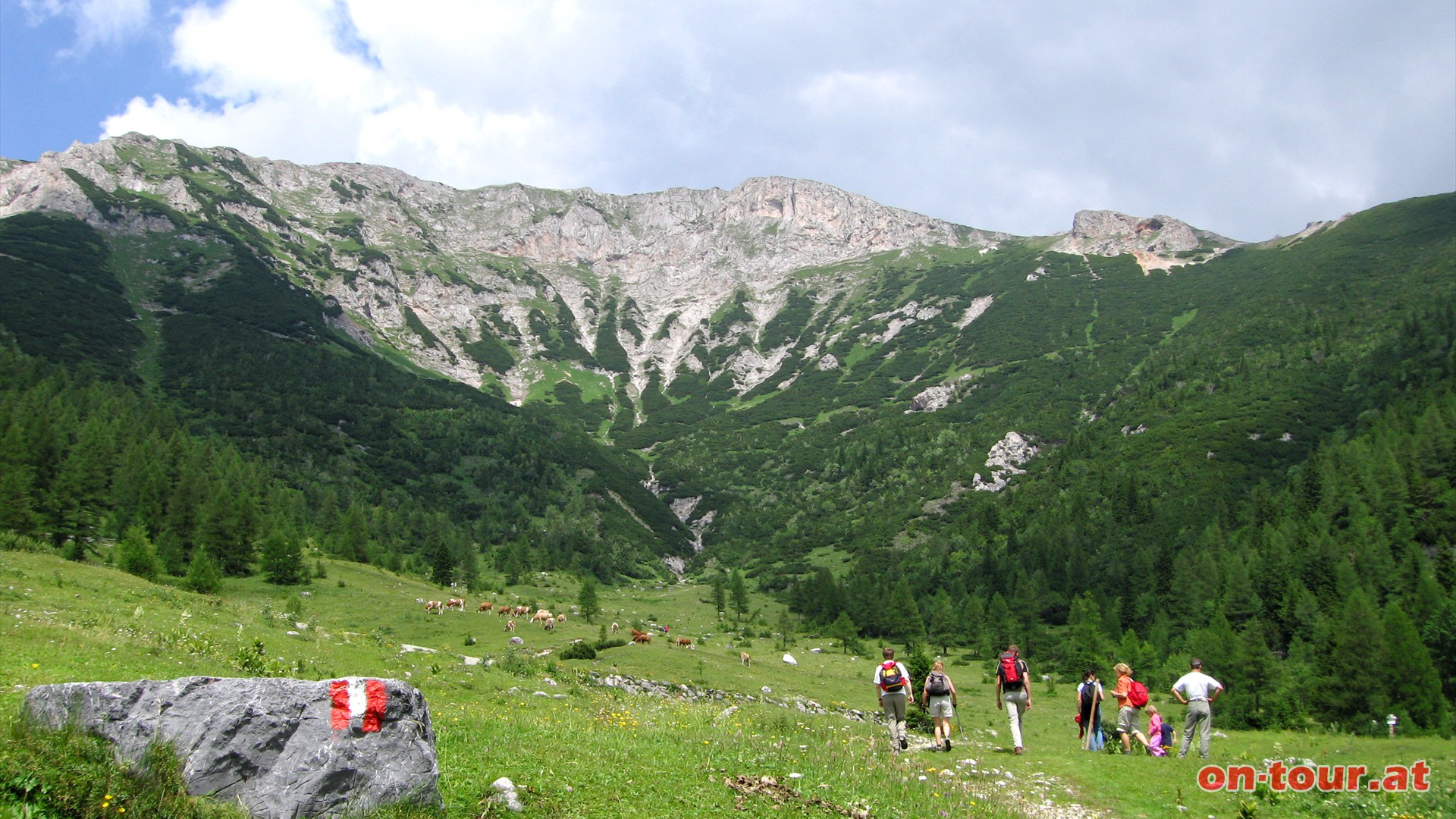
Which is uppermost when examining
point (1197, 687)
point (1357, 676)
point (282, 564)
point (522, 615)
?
point (1197, 687)

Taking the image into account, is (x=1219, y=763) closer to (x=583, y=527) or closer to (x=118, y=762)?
(x=118, y=762)

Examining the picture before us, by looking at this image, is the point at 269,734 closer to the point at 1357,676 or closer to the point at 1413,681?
the point at 1357,676

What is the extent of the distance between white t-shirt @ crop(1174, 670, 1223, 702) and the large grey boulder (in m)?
18.2

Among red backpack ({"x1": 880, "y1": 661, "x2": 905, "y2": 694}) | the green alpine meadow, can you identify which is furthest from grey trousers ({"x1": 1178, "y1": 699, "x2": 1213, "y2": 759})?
red backpack ({"x1": 880, "y1": 661, "x2": 905, "y2": 694})

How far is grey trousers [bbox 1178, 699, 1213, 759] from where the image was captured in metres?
18.0

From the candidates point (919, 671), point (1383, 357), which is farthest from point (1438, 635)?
point (1383, 357)

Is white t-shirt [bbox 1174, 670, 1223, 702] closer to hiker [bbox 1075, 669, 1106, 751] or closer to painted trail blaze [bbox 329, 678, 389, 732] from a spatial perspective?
hiker [bbox 1075, 669, 1106, 751]

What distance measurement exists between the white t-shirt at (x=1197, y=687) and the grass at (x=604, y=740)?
1875 millimetres

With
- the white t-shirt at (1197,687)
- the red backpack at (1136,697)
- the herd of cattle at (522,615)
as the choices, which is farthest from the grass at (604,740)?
the herd of cattle at (522,615)

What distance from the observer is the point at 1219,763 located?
1659 centimetres

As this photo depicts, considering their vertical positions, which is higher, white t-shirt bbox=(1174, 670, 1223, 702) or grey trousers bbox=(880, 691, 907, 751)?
white t-shirt bbox=(1174, 670, 1223, 702)

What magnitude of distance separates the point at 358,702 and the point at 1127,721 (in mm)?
19622

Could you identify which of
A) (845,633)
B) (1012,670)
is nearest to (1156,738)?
(1012,670)

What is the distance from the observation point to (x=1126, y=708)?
773 inches
